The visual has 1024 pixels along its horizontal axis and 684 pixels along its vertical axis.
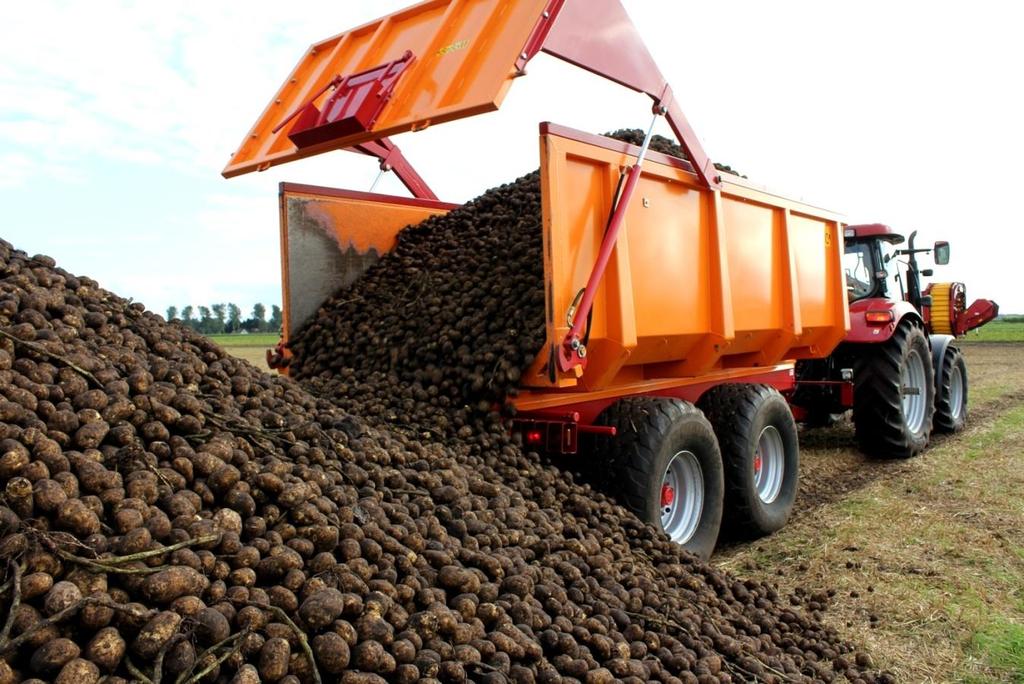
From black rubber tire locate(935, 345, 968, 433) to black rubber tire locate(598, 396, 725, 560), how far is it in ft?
18.5

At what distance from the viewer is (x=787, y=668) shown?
124 inches

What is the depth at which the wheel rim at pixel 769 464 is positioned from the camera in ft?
18.6

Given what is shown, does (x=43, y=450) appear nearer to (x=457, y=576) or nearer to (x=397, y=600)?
(x=397, y=600)

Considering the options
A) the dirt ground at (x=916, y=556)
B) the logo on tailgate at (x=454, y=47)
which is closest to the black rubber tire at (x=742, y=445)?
the dirt ground at (x=916, y=556)

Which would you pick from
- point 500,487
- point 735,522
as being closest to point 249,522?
point 500,487

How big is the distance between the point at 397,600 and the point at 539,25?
111 inches

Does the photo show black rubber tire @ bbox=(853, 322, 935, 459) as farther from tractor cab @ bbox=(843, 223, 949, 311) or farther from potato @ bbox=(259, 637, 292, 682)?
potato @ bbox=(259, 637, 292, 682)

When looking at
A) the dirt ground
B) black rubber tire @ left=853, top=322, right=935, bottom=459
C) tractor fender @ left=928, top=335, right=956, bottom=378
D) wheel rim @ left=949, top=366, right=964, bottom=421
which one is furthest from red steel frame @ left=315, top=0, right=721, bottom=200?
wheel rim @ left=949, top=366, right=964, bottom=421

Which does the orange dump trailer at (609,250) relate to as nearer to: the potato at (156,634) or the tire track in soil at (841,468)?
the tire track in soil at (841,468)

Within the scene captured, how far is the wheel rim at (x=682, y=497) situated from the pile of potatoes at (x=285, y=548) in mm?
652

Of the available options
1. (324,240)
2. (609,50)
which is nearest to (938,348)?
(609,50)

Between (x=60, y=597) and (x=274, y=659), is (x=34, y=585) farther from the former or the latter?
(x=274, y=659)

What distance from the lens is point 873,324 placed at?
7617mm

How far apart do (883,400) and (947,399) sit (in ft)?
6.62
